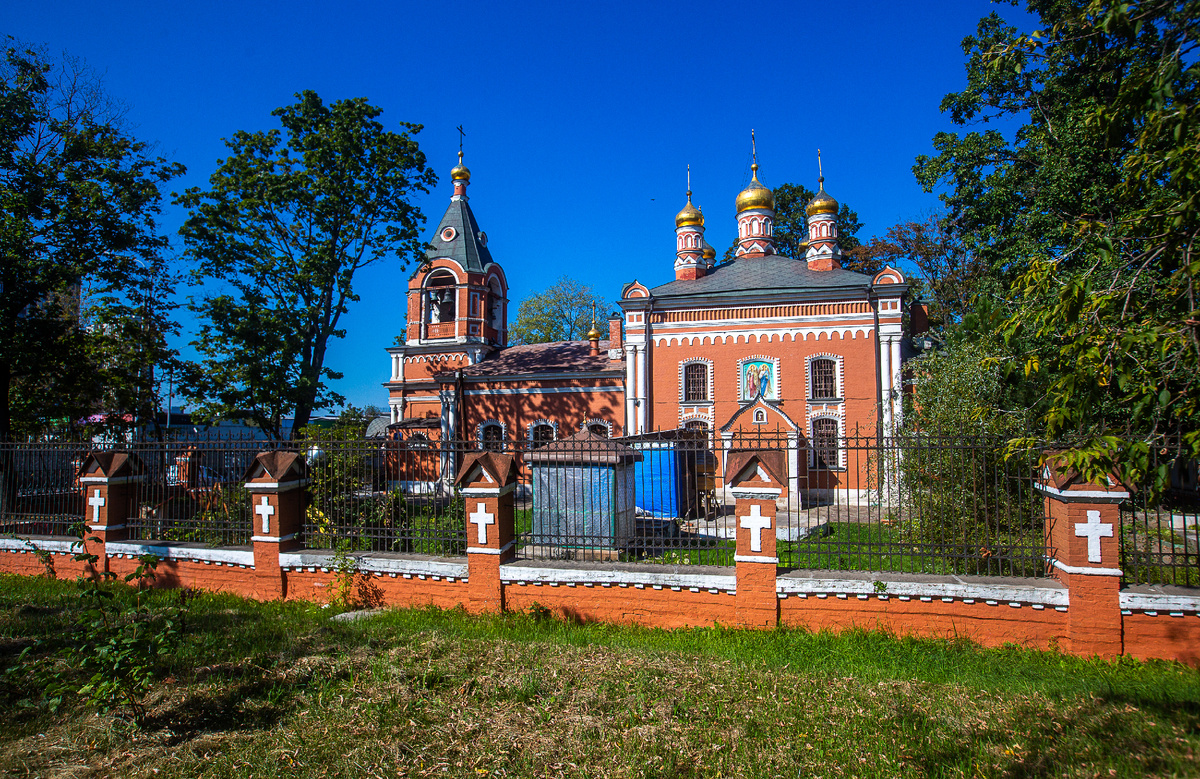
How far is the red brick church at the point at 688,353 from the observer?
1812cm

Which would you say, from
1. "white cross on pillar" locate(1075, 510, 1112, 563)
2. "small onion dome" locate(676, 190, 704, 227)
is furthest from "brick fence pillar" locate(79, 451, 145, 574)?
"small onion dome" locate(676, 190, 704, 227)

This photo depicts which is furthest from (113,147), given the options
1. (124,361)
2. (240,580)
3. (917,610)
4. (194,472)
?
(917,610)

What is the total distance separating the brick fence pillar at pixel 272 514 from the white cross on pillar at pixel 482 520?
8.24 feet

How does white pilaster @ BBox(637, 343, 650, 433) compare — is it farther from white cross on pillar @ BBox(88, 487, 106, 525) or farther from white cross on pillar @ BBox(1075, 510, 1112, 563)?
white cross on pillar @ BBox(1075, 510, 1112, 563)

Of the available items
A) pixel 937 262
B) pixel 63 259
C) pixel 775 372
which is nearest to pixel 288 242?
pixel 63 259

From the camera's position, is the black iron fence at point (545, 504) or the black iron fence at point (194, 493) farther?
the black iron fence at point (194, 493)

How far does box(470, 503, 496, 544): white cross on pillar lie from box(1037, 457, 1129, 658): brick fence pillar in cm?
533

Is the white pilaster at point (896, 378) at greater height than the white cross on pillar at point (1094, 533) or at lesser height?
greater

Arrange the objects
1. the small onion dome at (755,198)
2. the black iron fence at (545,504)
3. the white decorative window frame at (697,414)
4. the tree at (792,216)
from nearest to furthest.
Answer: the black iron fence at (545,504) → the white decorative window frame at (697,414) → the small onion dome at (755,198) → the tree at (792,216)

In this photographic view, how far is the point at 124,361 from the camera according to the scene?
15.9 m

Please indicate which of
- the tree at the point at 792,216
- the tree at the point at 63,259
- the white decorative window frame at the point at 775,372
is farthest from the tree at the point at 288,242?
the tree at the point at 792,216

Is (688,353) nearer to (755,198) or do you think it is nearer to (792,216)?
(755,198)

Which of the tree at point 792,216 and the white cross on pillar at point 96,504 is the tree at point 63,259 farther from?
the tree at point 792,216

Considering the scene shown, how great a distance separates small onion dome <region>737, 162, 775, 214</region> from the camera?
24.5m
